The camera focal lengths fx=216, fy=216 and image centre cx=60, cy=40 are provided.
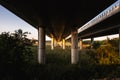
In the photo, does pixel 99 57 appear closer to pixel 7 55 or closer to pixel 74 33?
pixel 74 33

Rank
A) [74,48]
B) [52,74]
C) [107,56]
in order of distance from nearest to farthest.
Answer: [52,74] → [107,56] → [74,48]

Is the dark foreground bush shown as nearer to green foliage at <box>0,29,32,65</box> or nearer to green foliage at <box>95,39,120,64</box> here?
green foliage at <box>0,29,32,65</box>

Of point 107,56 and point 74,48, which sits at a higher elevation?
point 74,48

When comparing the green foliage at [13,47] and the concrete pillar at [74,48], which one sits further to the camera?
the concrete pillar at [74,48]

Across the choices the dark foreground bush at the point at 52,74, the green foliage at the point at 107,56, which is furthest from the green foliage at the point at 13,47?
the green foliage at the point at 107,56

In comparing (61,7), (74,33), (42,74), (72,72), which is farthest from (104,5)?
(74,33)

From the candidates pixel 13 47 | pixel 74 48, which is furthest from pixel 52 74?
pixel 74 48

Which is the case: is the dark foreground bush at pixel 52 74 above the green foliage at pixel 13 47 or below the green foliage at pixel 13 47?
below

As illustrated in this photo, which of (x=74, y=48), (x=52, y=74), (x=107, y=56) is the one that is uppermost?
(x=74, y=48)

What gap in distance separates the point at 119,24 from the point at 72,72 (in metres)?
18.4

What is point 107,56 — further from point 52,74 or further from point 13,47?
point 13,47

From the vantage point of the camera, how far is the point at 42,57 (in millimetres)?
36719

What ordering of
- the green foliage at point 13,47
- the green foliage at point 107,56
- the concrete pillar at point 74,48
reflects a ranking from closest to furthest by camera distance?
the green foliage at point 13,47, the green foliage at point 107,56, the concrete pillar at point 74,48

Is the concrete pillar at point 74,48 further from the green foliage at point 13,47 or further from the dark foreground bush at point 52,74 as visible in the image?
the green foliage at point 13,47
